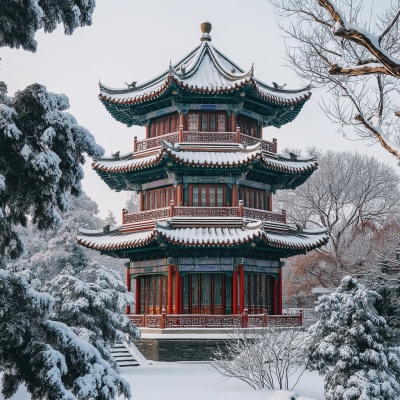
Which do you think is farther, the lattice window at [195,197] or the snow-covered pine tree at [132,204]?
the snow-covered pine tree at [132,204]

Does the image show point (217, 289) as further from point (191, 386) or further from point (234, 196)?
point (191, 386)

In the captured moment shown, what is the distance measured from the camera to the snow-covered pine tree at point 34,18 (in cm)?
493

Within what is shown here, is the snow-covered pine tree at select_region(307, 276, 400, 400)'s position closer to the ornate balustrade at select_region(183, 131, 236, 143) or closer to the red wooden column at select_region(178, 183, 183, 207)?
the red wooden column at select_region(178, 183, 183, 207)

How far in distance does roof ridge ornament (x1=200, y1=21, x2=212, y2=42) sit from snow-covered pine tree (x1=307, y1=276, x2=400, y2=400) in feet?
52.4

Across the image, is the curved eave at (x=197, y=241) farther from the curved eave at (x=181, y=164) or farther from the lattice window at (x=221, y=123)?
the lattice window at (x=221, y=123)

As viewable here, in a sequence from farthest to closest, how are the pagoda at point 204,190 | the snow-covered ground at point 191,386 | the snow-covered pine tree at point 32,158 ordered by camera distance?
the pagoda at point 204,190
the snow-covered ground at point 191,386
the snow-covered pine tree at point 32,158

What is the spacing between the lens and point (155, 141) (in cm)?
2091

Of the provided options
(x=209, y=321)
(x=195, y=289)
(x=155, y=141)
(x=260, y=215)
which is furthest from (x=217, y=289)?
(x=155, y=141)

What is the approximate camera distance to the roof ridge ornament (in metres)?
23.6

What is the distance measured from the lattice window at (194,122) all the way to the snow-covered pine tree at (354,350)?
11.4 metres

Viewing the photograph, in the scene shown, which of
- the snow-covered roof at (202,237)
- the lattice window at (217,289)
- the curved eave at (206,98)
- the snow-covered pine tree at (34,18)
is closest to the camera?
the snow-covered pine tree at (34,18)

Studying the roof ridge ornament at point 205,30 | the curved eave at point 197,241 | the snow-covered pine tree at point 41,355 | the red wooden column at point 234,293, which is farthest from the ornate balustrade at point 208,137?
the snow-covered pine tree at point 41,355

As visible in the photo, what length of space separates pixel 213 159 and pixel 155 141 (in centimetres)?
308

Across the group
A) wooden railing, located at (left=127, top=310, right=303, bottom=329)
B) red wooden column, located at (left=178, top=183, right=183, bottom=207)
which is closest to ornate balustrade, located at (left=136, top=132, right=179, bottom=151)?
red wooden column, located at (left=178, top=183, right=183, bottom=207)
